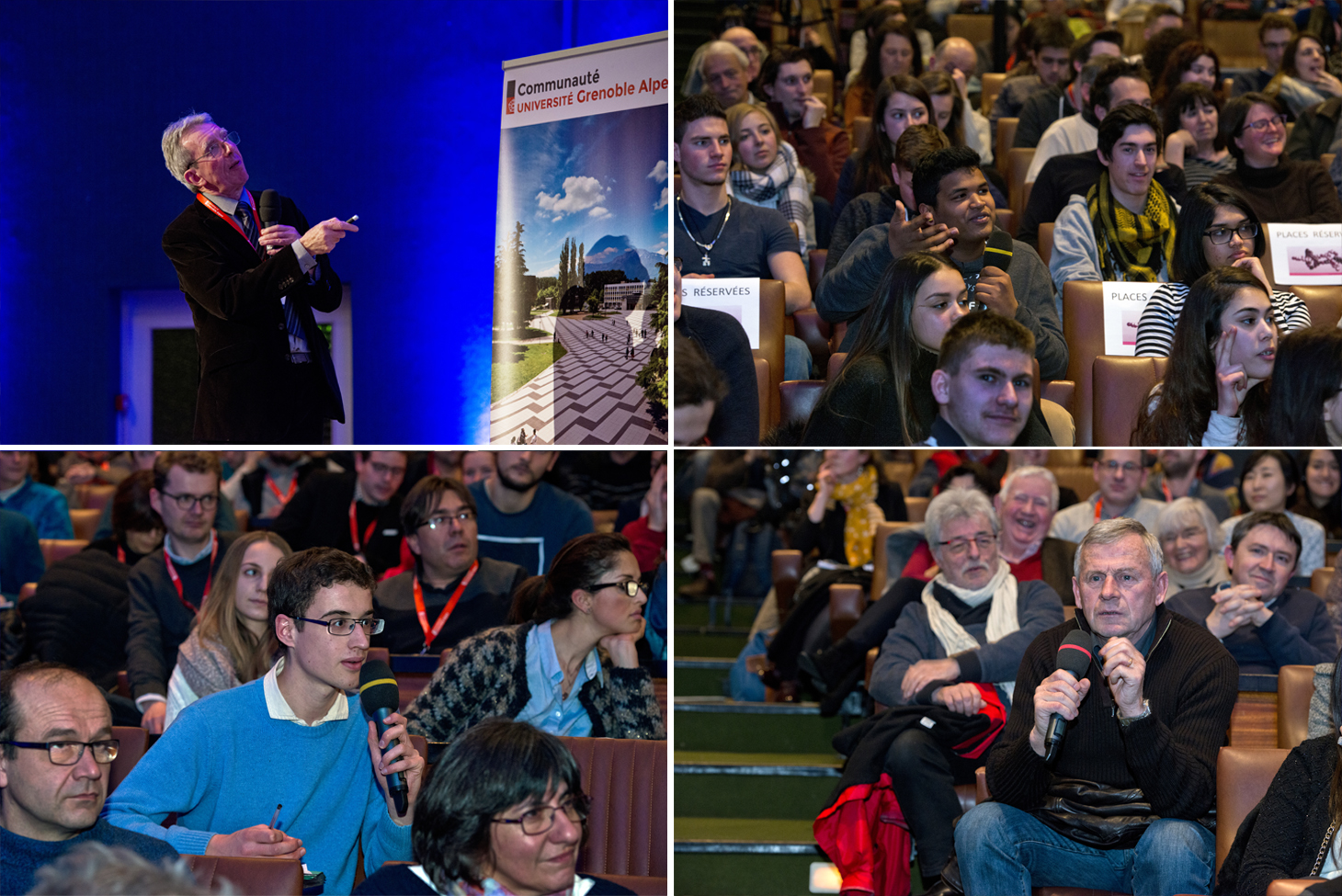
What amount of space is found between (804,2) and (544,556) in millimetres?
3871

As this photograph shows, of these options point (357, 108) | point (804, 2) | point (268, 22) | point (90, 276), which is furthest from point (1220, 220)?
point (804, 2)

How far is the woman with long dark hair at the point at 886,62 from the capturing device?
5.00 metres

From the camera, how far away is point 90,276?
2.73 m

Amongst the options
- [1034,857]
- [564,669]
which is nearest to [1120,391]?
[1034,857]

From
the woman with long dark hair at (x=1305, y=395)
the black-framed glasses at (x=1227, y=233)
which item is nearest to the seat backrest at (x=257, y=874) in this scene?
the woman with long dark hair at (x=1305, y=395)

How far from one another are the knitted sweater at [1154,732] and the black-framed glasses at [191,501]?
2.11 meters

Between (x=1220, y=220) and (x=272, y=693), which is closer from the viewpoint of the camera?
(x=272, y=693)

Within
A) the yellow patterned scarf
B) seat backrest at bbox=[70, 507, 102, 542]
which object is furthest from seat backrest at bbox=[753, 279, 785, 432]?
seat backrest at bbox=[70, 507, 102, 542]

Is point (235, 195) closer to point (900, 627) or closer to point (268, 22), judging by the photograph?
point (268, 22)

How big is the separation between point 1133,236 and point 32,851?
2769mm

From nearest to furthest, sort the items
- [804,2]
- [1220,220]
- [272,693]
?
[272,693]
[1220,220]
[804,2]

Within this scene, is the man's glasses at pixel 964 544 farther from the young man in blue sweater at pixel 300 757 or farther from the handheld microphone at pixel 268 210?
the handheld microphone at pixel 268 210

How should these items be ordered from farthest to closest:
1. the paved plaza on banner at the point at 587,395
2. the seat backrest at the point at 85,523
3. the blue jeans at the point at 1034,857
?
the seat backrest at the point at 85,523 < the paved plaza on banner at the point at 587,395 < the blue jeans at the point at 1034,857

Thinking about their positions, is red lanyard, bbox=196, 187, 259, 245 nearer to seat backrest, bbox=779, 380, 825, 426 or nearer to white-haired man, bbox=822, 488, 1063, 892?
seat backrest, bbox=779, 380, 825, 426
